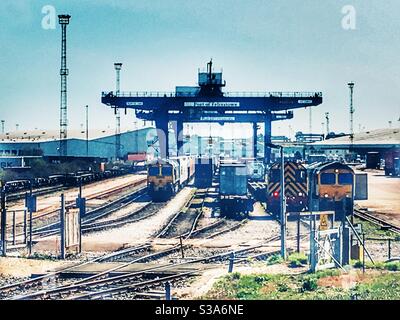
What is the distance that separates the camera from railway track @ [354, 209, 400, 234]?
17.1 metres

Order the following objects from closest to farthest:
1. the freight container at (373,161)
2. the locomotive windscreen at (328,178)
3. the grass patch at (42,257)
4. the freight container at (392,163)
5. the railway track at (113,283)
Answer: the railway track at (113,283) → the grass patch at (42,257) → the locomotive windscreen at (328,178) → the freight container at (392,163) → the freight container at (373,161)

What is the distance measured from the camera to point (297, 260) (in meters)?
11.9

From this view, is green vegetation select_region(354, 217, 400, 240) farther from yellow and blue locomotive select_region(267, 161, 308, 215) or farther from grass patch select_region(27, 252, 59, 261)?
grass patch select_region(27, 252, 59, 261)

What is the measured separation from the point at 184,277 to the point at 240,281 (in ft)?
4.42

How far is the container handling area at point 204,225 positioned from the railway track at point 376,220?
0.30ft

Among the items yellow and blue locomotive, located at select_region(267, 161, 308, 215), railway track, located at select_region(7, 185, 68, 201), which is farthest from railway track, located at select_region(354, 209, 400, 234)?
railway track, located at select_region(7, 185, 68, 201)

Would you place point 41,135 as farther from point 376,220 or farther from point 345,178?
point 376,220

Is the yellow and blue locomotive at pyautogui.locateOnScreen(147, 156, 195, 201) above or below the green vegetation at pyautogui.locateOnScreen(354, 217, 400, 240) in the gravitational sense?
above

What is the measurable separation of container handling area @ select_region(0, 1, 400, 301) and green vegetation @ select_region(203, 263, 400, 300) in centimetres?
4

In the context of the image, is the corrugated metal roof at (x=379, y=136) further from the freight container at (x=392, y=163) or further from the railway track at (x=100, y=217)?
the freight container at (x=392, y=163)

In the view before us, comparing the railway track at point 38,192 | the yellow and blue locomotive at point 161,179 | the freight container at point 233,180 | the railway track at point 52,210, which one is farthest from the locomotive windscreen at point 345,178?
the railway track at point 38,192

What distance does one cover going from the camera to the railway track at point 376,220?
17078 millimetres

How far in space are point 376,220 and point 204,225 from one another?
675 centimetres
